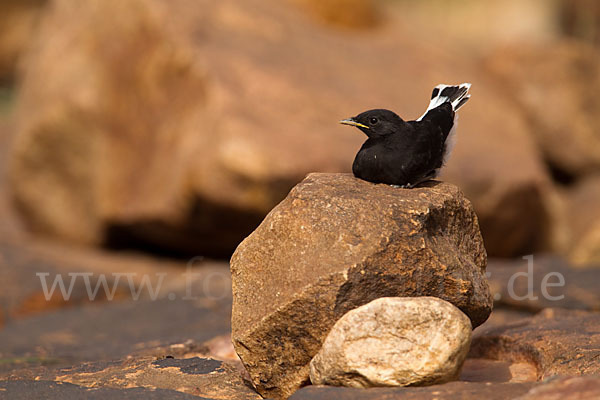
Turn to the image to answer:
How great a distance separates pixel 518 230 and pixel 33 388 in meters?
5.94

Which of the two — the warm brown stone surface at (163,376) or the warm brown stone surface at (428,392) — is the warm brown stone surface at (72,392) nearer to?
the warm brown stone surface at (163,376)

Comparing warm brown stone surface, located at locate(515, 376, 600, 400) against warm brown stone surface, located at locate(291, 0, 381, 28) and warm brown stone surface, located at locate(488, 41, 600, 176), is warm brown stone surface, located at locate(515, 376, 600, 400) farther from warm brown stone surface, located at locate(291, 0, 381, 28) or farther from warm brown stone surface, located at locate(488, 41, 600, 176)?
warm brown stone surface, located at locate(488, 41, 600, 176)

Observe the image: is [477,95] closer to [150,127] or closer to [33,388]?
[150,127]

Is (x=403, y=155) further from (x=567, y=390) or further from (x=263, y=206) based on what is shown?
(x=263, y=206)

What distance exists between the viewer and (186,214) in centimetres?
693

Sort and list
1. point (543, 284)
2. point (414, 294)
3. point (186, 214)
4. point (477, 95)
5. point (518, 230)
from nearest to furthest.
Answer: point (414, 294), point (543, 284), point (186, 214), point (518, 230), point (477, 95)

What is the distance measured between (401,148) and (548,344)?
1.17 m

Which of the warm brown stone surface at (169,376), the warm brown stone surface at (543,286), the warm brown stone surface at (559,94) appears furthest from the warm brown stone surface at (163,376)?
the warm brown stone surface at (559,94)

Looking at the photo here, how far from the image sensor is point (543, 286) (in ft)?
18.6

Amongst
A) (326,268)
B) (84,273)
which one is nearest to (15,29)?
(84,273)

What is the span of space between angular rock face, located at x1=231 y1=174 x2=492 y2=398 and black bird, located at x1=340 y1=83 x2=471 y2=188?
0.38 ft

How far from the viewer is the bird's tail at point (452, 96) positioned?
3775mm

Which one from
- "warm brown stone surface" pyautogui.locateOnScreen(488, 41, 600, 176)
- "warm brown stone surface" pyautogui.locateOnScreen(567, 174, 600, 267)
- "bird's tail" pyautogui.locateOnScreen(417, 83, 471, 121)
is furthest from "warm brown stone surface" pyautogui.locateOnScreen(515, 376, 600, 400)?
"warm brown stone surface" pyautogui.locateOnScreen(488, 41, 600, 176)

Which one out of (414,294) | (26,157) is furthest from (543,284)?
(26,157)
